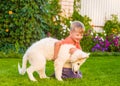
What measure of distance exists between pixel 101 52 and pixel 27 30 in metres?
2.18

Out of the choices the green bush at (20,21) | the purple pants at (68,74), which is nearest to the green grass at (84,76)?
the purple pants at (68,74)

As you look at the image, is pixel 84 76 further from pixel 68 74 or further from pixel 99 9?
pixel 99 9

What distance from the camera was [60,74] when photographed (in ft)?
23.5

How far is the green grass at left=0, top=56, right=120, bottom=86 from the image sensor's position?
695 cm

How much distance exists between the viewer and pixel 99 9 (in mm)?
15867

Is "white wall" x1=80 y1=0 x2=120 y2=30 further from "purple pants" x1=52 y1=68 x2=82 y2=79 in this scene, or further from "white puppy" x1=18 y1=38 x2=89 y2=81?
"white puppy" x1=18 y1=38 x2=89 y2=81

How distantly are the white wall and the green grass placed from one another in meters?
5.51

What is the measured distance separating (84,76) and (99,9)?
8197 mm

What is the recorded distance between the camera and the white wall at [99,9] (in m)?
15.5

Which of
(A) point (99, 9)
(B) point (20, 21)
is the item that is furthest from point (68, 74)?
(A) point (99, 9)

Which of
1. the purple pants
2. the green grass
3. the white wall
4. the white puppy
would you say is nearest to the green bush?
the green grass

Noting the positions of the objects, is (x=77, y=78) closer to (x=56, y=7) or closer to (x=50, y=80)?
(x=50, y=80)

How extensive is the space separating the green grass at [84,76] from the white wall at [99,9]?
18.1 feet

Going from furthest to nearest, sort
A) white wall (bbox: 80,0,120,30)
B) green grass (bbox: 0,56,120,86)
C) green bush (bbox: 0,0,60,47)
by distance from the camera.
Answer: white wall (bbox: 80,0,120,30) < green bush (bbox: 0,0,60,47) < green grass (bbox: 0,56,120,86)
